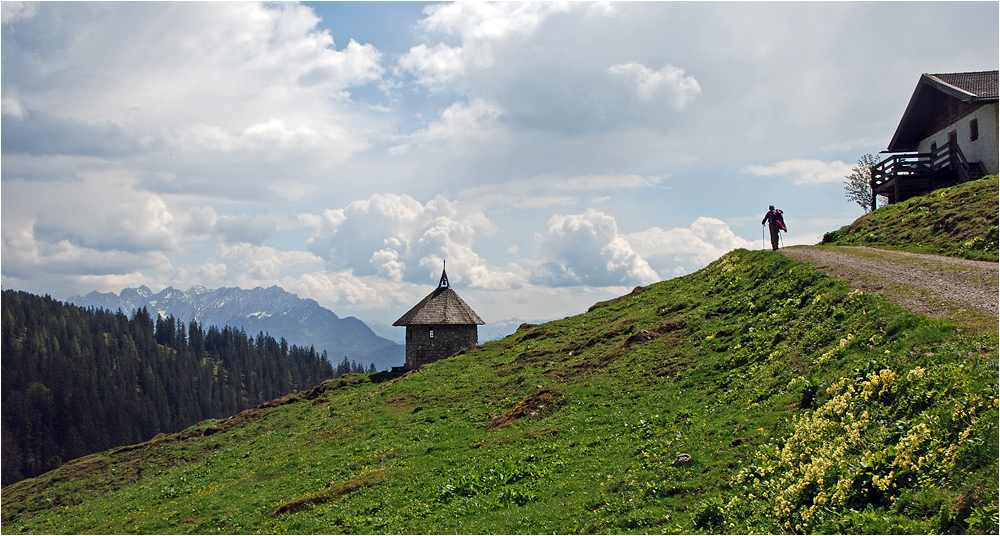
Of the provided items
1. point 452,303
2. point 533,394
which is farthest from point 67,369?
point 533,394

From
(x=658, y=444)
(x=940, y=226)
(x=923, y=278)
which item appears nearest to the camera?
(x=658, y=444)

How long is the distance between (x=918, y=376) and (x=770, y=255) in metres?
20.5

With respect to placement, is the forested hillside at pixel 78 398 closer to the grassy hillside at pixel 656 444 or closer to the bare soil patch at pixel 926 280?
the grassy hillside at pixel 656 444

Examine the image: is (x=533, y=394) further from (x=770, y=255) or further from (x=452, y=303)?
(x=452, y=303)

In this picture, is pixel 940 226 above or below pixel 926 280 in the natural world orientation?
above

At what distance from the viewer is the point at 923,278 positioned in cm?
1975

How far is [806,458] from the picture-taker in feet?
36.4

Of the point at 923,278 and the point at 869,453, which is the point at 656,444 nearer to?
the point at 869,453

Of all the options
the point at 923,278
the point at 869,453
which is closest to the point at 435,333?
the point at 923,278

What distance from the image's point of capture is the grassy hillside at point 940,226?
2542cm

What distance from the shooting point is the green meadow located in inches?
379

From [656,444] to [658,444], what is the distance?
8cm

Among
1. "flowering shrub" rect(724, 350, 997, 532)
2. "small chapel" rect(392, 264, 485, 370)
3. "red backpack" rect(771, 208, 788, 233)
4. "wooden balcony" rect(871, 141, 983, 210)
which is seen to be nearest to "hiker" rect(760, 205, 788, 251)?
"red backpack" rect(771, 208, 788, 233)

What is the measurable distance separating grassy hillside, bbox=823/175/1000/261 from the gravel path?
5.17 feet
